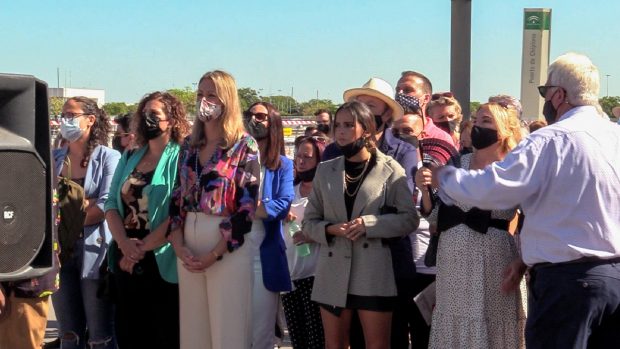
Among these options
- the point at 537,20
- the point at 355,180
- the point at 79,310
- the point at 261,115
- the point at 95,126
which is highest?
the point at 537,20

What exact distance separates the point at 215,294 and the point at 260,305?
1.74ft

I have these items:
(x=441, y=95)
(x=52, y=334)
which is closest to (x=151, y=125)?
(x=441, y=95)

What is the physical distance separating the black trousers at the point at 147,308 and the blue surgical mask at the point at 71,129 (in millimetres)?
1251

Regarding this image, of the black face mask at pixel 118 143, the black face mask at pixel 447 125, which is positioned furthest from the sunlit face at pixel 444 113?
the black face mask at pixel 118 143

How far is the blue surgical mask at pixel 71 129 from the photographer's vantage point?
6.72 metres

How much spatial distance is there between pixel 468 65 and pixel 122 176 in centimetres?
350

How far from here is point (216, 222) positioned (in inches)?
217

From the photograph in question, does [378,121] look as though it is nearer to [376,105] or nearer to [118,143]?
[376,105]

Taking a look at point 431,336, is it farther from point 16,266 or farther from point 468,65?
point 468,65

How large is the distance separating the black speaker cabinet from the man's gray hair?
2.45 meters

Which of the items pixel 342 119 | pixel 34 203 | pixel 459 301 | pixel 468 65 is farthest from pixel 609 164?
pixel 468 65

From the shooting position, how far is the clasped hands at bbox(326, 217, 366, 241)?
5.48 meters

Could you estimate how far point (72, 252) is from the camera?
20.5 feet

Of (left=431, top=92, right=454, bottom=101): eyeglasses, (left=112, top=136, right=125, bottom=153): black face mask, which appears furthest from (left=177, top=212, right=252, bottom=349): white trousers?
(left=112, top=136, right=125, bottom=153): black face mask
